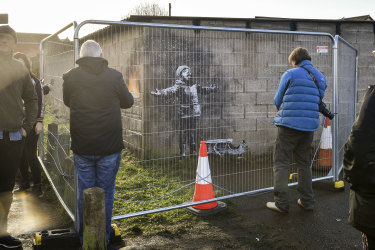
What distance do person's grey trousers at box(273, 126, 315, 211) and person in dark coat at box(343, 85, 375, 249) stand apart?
2.49 metres

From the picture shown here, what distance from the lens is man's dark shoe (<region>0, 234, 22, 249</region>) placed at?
3947 mm

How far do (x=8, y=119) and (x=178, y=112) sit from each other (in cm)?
186

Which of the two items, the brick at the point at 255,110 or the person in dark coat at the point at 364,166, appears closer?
the person in dark coat at the point at 364,166

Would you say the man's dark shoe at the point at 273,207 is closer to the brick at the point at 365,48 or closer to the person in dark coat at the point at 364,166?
the person in dark coat at the point at 364,166

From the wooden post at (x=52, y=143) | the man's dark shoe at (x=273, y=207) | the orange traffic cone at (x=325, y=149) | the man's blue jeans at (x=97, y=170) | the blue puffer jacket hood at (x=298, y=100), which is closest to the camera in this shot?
the man's blue jeans at (x=97, y=170)

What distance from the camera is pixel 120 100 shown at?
3.73 metres

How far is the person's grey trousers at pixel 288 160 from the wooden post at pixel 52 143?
3.10m

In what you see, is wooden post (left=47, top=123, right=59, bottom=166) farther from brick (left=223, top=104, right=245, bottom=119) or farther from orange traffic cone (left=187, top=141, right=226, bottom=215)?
brick (left=223, top=104, right=245, bottom=119)

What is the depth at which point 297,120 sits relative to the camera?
486cm

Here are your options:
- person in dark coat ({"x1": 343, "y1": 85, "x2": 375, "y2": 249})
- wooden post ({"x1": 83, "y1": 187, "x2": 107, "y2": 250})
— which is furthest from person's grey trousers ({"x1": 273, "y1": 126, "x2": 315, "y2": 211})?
wooden post ({"x1": 83, "y1": 187, "x2": 107, "y2": 250})

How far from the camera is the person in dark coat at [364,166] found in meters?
2.30

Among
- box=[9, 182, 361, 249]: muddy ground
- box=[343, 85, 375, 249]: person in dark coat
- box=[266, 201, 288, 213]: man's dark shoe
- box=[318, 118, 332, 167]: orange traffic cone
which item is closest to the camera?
box=[343, 85, 375, 249]: person in dark coat

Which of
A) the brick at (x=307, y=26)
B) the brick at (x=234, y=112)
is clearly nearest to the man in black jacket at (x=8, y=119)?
the brick at (x=234, y=112)

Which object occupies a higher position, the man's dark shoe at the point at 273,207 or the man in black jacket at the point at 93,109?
the man in black jacket at the point at 93,109
